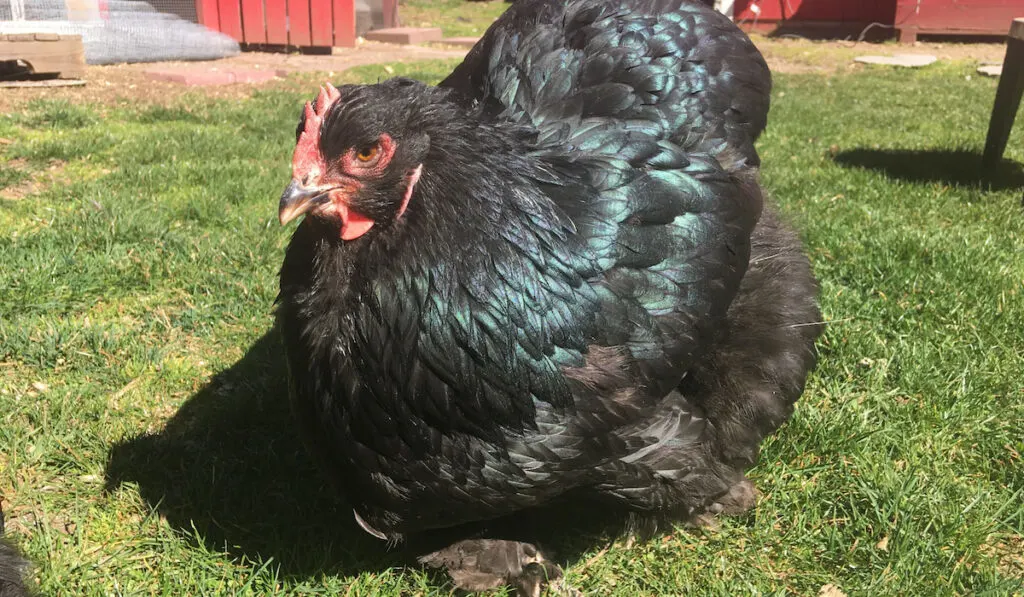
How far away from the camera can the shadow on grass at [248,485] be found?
2148 millimetres

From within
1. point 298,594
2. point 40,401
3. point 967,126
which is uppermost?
point 967,126

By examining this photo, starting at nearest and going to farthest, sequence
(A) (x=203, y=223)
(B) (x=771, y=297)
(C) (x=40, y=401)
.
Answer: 1. (B) (x=771, y=297)
2. (C) (x=40, y=401)
3. (A) (x=203, y=223)

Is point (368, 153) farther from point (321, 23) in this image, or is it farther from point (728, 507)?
point (321, 23)

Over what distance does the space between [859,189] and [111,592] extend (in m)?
4.66

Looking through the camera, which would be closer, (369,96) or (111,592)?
(369,96)

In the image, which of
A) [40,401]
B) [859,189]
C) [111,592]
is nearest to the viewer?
[111,592]

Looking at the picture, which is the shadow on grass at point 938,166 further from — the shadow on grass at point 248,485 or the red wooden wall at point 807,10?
the red wooden wall at point 807,10

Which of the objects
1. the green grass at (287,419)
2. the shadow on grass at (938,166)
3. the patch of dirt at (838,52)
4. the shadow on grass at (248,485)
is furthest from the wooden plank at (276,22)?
the shadow on grass at (248,485)

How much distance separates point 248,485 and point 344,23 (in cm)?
982

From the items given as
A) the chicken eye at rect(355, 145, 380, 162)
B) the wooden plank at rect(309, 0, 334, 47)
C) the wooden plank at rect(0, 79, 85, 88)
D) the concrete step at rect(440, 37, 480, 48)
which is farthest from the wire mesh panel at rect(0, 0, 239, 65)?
the chicken eye at rect(355, 145, 380, 162)

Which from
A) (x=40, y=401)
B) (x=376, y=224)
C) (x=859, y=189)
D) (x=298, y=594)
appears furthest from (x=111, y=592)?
(x=859, y=189)

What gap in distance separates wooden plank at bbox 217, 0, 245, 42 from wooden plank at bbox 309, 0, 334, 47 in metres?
0.98

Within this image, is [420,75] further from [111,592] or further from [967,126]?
[111,592]

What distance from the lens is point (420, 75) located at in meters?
8.41
